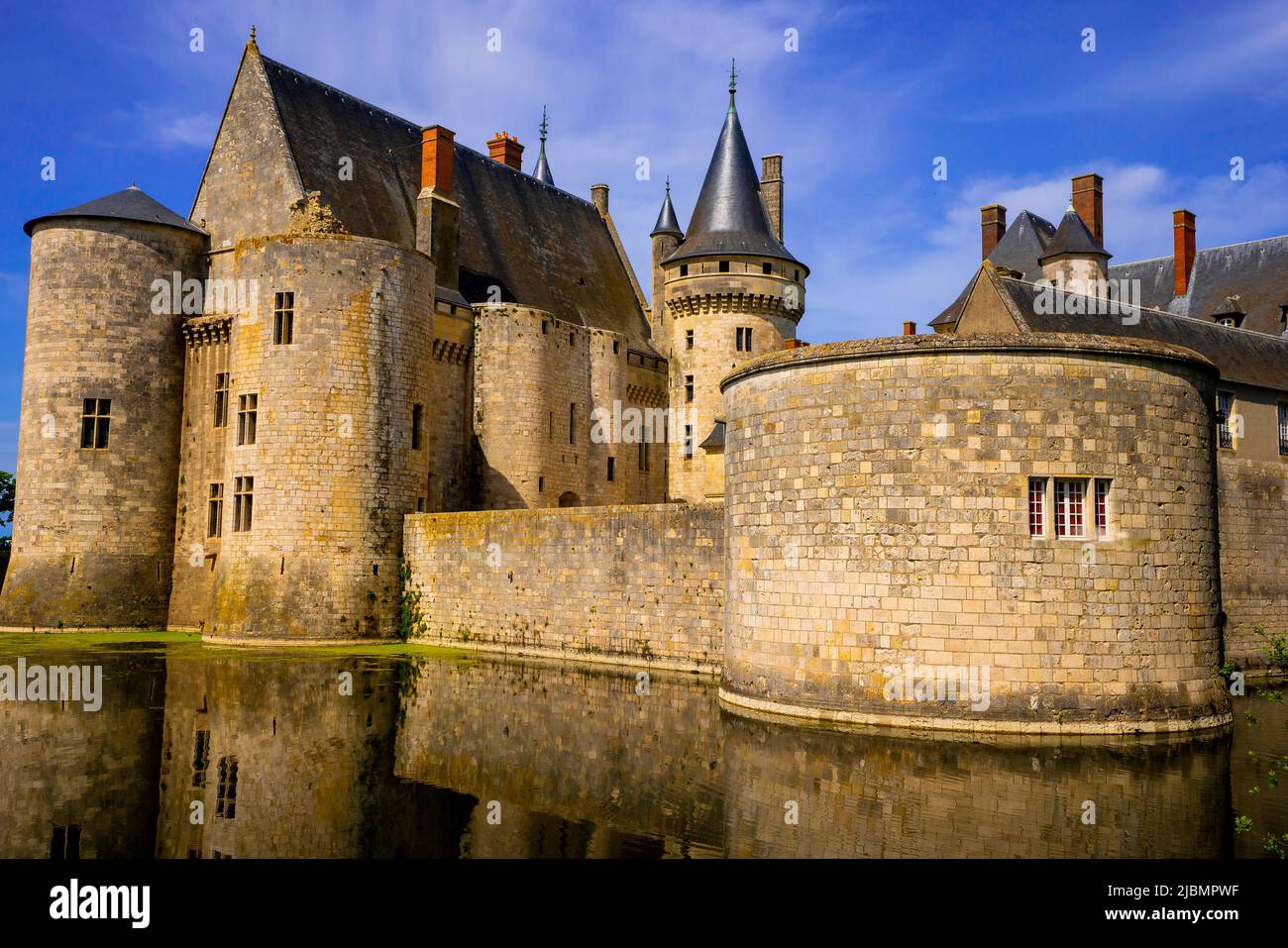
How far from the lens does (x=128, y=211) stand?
94.1 ft

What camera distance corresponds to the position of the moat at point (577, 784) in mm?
8820

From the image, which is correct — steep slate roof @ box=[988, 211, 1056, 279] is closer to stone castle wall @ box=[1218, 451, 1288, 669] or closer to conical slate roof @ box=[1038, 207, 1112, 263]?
conical slate roof @ box=[1038, 207, 1112, 263]

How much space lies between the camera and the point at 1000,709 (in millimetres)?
13398

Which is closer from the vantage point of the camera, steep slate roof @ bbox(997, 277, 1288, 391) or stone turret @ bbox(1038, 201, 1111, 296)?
steep slate roof @ bbox(997, 277, 1288, 391)

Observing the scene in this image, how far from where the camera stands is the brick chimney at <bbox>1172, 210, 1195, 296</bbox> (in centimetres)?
3853

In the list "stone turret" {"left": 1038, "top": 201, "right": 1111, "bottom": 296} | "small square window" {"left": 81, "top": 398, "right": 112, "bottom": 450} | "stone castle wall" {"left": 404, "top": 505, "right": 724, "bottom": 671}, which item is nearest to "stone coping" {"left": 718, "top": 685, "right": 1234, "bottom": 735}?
"stone castle wall" {"left": 404, "top": 505, "right": 724, "bottom": 671}

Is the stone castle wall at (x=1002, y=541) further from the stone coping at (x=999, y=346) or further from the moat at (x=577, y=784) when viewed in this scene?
the moat at (x=577, y=784)

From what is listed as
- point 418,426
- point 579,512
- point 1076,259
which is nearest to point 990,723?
point 579,512

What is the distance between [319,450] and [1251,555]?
2021cm

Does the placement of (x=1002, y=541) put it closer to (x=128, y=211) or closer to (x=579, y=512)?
(x=579, y=512)

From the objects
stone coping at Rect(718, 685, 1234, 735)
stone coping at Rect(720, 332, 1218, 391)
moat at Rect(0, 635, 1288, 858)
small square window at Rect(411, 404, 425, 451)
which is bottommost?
moat at Rect(0, 635, 1288, 858)

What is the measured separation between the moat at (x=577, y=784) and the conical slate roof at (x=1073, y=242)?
74.9 ft

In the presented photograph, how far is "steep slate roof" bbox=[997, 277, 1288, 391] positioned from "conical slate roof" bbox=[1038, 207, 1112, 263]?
886 cm

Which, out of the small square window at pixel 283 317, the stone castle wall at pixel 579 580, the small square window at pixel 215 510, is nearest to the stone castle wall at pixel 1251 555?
the stone castle wall at pixel 579 580
